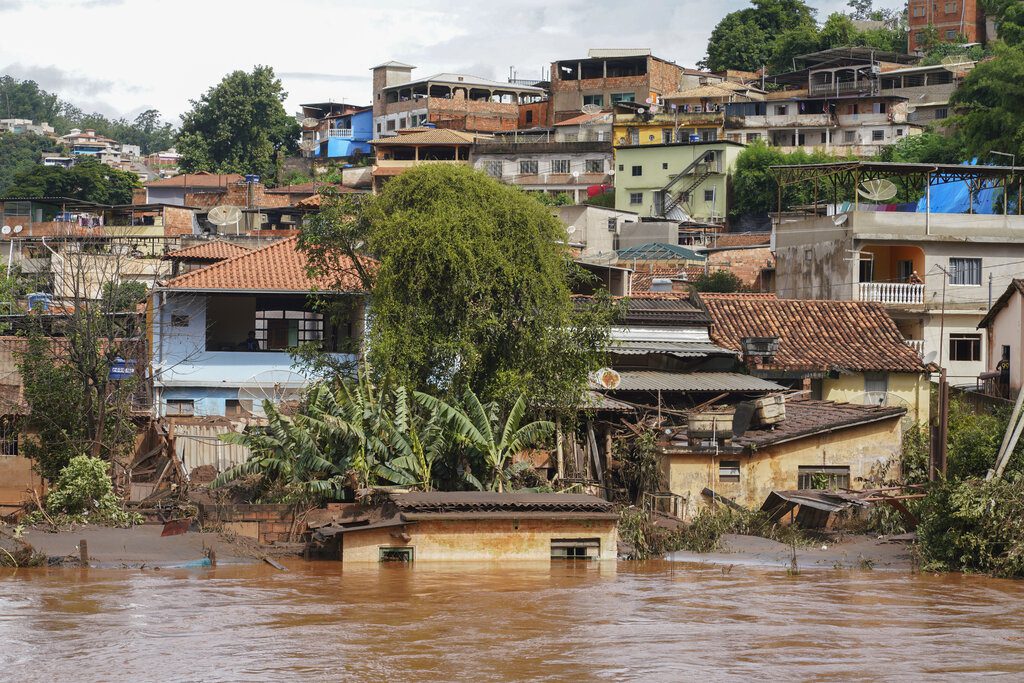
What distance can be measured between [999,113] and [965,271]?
48.5ft

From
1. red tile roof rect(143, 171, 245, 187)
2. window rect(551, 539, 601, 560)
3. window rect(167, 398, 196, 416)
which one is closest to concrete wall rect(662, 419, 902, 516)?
window rect(551, 539, 601, 560)

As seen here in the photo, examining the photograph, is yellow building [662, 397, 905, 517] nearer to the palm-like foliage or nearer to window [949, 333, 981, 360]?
the palm-like foliage

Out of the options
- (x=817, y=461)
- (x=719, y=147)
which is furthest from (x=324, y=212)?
(x=719, y=147)

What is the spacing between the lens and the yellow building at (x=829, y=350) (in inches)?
1039

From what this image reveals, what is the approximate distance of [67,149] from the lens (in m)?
112

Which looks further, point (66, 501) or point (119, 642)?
point (66, 501)

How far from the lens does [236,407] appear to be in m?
26.5

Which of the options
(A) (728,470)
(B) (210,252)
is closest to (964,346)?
(A) (728,470)

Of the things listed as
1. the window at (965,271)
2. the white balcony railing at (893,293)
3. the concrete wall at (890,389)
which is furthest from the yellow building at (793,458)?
the window at (965,271)

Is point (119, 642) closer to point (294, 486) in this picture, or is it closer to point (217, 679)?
point (217, 679)

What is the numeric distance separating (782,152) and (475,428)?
39830 millimetres

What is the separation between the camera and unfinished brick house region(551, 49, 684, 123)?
228 feet

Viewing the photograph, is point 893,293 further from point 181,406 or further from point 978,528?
point 181,406

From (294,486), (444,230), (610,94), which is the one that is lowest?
(294,486)
